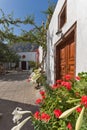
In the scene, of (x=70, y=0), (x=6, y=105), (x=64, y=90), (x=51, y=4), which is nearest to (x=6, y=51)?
(x=51, y=4)

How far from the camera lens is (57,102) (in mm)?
2910

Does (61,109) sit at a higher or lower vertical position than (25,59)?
lower

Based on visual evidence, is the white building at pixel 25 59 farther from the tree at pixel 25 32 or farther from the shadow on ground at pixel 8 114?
the shadow on ground at pixel 8 114

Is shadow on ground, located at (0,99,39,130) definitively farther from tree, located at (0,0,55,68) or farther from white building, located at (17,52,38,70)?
white building, located at (17,52,38,70)

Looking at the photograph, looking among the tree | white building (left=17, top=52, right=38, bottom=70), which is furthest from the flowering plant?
white building (left=17, top=52, right=38, bottom=70)

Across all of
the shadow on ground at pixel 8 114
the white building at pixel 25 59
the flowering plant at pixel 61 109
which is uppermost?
the white building at pixel 25 59

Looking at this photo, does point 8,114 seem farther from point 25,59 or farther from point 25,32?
point 25,59

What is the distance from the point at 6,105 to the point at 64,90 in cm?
530

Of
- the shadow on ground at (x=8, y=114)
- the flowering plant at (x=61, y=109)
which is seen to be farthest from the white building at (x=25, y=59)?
the flowering plant at (x=61, y=109)

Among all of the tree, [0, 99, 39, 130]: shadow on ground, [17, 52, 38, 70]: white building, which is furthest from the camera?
[17, 52, 38, 70]: white building

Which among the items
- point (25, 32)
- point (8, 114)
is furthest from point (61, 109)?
point (25, 32)

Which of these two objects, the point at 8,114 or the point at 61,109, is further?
the point at 8,114

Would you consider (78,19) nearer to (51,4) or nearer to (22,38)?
(22,38)

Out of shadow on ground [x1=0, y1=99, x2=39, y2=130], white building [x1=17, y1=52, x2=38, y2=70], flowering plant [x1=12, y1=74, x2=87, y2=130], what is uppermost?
white building [x1=17, y1=52, x2=38, y2=70]
